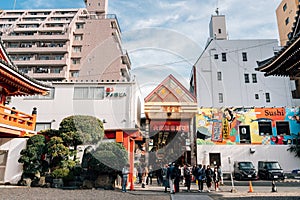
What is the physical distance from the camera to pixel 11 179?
48.2ft

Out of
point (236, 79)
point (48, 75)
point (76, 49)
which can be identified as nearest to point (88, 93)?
point (236, 79)

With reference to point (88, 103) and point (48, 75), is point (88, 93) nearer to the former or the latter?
point (88, 103)

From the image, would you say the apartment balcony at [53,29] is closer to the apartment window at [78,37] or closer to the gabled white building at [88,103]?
the apartment window at [78,37]

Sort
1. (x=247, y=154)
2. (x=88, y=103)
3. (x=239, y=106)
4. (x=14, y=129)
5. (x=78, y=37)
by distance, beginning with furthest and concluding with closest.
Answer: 1. (x=78, y=37)
2. (x=239, y=106)
3. (x=247, y=154)
4. (x=88, y=103)
5. (x=14, y=129)

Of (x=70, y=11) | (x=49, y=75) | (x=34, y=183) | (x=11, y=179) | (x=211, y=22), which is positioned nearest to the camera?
(x=34, y=183)

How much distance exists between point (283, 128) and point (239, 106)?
26.3 feet

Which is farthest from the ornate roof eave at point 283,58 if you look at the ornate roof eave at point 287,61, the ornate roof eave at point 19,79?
the ornate roof eave at point 19,79

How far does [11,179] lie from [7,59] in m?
7.17

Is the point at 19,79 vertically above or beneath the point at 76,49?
beneath

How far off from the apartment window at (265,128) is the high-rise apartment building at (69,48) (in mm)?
22370

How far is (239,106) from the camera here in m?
32.4

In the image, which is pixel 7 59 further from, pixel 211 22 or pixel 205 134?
pixel 211 22

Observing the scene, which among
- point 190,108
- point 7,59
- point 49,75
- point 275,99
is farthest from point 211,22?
point 7,59

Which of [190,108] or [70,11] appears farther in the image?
[70,11]
